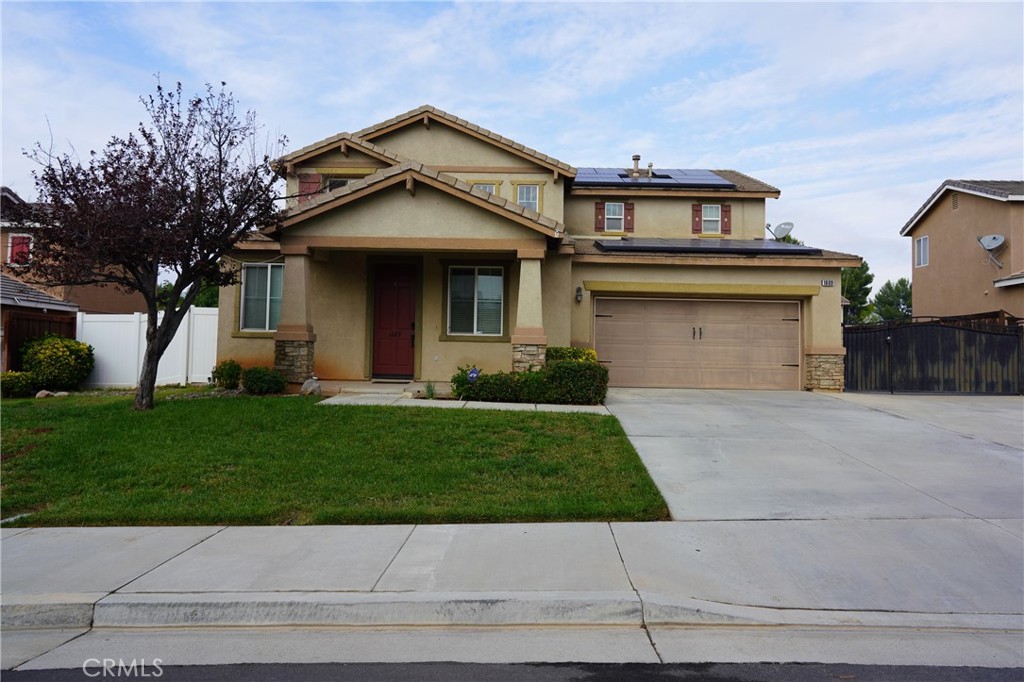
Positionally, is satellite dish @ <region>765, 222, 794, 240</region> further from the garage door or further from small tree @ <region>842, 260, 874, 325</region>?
small tree @ <region>842, 260, 874, 325</region>

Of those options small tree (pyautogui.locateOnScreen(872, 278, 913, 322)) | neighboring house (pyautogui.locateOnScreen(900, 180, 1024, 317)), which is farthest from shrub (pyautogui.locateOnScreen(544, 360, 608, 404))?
small tree (pyautogui.locateOnScreen(872, 278, 913, 322))

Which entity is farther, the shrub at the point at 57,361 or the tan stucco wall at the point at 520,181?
the tan stucco wall at the point at 520,181

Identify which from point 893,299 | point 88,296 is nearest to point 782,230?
Result: point 88,296

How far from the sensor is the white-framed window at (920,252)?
1059 inches

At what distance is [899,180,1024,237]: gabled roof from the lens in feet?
70.9

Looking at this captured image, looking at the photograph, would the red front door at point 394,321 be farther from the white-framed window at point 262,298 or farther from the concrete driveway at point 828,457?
the concrete driveway at point 828,457

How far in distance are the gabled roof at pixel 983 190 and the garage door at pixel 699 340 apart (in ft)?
38.5

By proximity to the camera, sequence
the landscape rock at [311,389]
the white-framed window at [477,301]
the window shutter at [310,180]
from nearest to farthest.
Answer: the landscape rock at [311,389]
the white-framed window at [477,301]
the window shutter at [310,180]

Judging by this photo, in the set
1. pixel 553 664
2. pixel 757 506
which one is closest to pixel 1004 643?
pixel 757 506

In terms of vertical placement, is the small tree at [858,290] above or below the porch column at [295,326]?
above

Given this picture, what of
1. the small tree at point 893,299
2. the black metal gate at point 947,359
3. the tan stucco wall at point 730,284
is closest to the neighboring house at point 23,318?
the tan stucco wall at point 730,284

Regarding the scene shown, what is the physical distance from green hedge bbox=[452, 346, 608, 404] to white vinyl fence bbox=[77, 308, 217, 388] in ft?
25.4

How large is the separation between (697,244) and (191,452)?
43.5 feet

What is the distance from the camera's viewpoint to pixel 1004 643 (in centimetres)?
436
